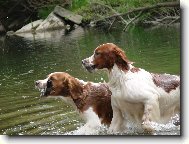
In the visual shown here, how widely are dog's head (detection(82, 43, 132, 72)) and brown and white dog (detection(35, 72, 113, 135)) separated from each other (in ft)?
0.79

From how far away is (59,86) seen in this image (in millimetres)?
3602

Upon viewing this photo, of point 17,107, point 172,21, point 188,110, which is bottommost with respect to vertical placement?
point 17,107

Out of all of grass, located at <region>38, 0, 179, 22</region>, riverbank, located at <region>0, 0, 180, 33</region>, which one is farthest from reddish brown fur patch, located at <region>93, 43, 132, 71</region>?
grass, located at <region>38, 0, 179, 22</region>

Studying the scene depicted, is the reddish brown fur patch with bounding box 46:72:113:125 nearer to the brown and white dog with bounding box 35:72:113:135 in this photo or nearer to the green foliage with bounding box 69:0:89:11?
the brown and white dog with bounding box 35:72:113:135

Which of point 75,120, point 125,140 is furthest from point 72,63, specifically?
point 125,140

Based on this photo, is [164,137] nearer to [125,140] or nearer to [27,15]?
[125,140]

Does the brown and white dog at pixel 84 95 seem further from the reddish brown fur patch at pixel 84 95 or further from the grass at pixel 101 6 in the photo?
the grass at pixel 101 6

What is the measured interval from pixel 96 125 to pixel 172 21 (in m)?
0.92

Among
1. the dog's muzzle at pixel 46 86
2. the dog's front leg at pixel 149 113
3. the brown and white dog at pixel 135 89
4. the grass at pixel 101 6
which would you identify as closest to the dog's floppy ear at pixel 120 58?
the brown and white dog at pixel 135 89

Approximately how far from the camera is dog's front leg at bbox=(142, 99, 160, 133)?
3363 millimetres

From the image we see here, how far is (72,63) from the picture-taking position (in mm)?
7324

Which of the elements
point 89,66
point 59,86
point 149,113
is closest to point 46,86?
point 59,86

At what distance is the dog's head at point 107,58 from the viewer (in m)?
3.44

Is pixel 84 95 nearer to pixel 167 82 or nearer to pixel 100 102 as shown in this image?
pixel 100 102
